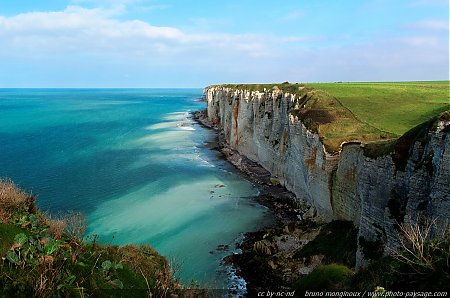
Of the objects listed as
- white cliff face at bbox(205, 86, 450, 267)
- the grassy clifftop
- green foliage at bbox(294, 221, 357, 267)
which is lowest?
green foliage at bbox(294, 221, 357, 267)

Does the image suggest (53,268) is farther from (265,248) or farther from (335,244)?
(335,244)

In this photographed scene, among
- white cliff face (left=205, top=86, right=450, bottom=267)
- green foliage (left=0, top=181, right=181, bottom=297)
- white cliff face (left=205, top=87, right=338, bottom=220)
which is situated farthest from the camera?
white cliff face (left=205, top=87, right=338, bottom=220)

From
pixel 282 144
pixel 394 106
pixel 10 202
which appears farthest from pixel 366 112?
pixel 10 202

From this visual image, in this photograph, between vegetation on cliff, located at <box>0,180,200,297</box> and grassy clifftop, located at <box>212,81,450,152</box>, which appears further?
grassy clifftop, located at <box>212,81,450,152</box>

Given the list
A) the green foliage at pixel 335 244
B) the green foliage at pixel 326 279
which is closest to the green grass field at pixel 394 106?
the green foliage at pixel 335 244

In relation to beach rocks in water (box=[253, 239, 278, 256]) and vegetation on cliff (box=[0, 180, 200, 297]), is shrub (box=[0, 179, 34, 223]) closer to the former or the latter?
vegetation on cliff (box=[0, 180, 200, 297])

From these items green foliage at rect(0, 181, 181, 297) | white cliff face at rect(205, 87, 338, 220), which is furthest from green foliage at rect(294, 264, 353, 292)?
white cliff face at rect(205, 87, 338, 220)

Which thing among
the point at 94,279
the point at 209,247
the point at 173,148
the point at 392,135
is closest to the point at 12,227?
the point at 94,279
